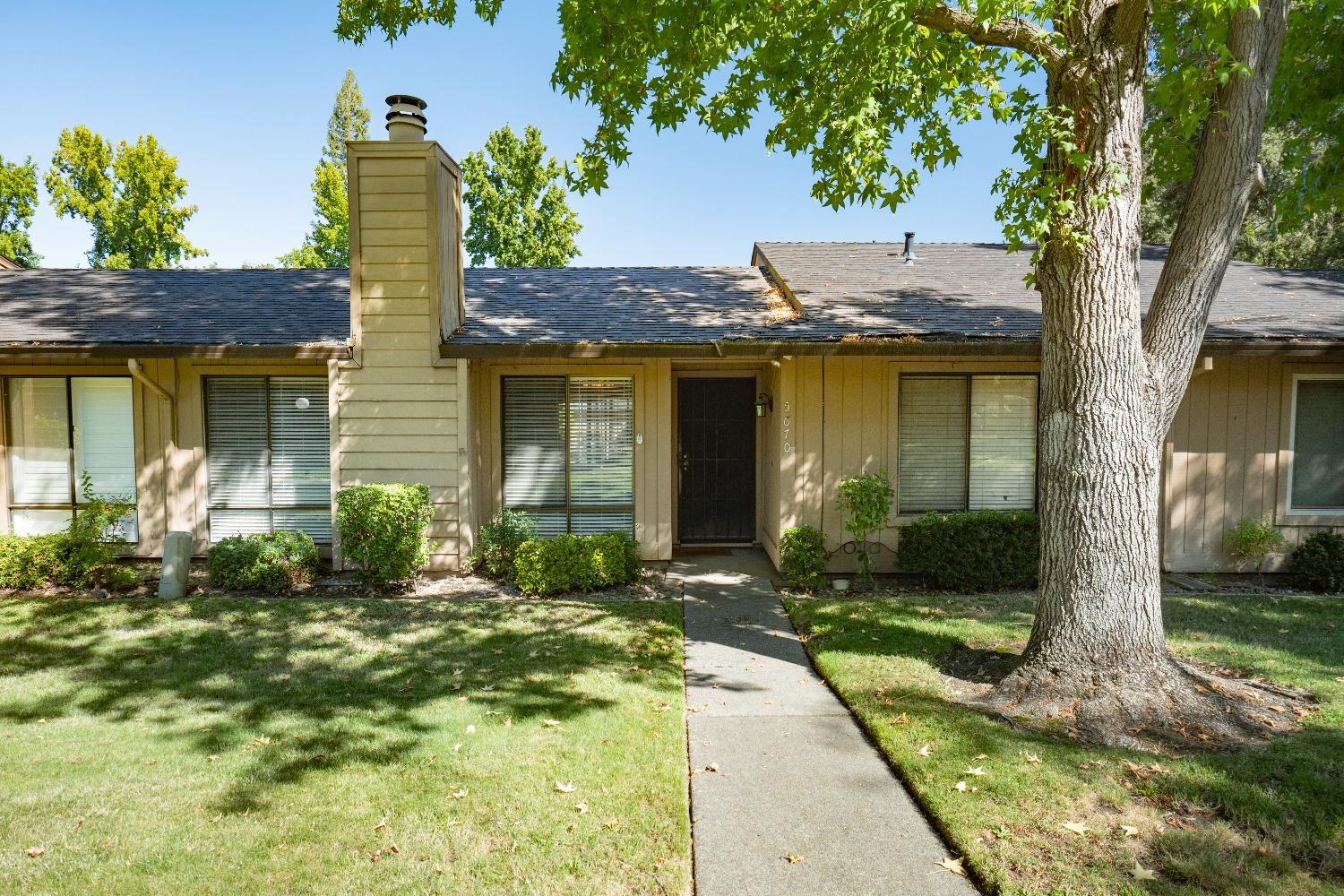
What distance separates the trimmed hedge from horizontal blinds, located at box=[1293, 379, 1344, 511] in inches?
300

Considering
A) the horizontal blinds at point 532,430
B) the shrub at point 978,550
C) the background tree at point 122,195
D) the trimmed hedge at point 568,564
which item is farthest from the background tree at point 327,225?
the shrub at point 978,550

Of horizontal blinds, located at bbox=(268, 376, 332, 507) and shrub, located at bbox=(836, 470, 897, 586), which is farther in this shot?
horizontal blinds, located at bbox=(268, 376, 332, 507)

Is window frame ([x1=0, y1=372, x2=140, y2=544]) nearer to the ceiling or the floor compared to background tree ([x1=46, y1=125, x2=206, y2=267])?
nearer to the floor

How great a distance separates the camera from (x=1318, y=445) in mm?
8219

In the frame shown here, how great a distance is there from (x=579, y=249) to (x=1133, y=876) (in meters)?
27.4

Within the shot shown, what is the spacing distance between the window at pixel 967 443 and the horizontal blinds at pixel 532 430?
3.96 m

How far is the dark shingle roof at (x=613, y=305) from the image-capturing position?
8180 millimetres

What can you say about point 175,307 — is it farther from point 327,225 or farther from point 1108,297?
point 327,225

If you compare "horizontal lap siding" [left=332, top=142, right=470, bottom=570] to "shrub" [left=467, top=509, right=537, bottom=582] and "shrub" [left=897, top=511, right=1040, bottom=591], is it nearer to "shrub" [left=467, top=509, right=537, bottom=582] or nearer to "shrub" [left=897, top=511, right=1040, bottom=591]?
"shrub" [left=467, top=509, right=537, bottom=582]

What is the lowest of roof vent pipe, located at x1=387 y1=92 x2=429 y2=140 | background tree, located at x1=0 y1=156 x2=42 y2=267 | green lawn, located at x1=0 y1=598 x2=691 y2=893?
green lawn, located at x1=0 y1=598 x2=691 y2=893

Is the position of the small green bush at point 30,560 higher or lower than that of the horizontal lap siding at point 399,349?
lower

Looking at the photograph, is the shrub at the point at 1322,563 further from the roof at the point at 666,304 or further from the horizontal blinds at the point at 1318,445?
the roof at the point at 666,304

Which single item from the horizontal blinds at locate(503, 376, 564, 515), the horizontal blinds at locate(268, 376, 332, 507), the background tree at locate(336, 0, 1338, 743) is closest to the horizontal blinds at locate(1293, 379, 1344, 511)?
the background tree at locate(336, 0, 1338, 743)

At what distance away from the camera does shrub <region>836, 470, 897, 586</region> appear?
7504 mm
